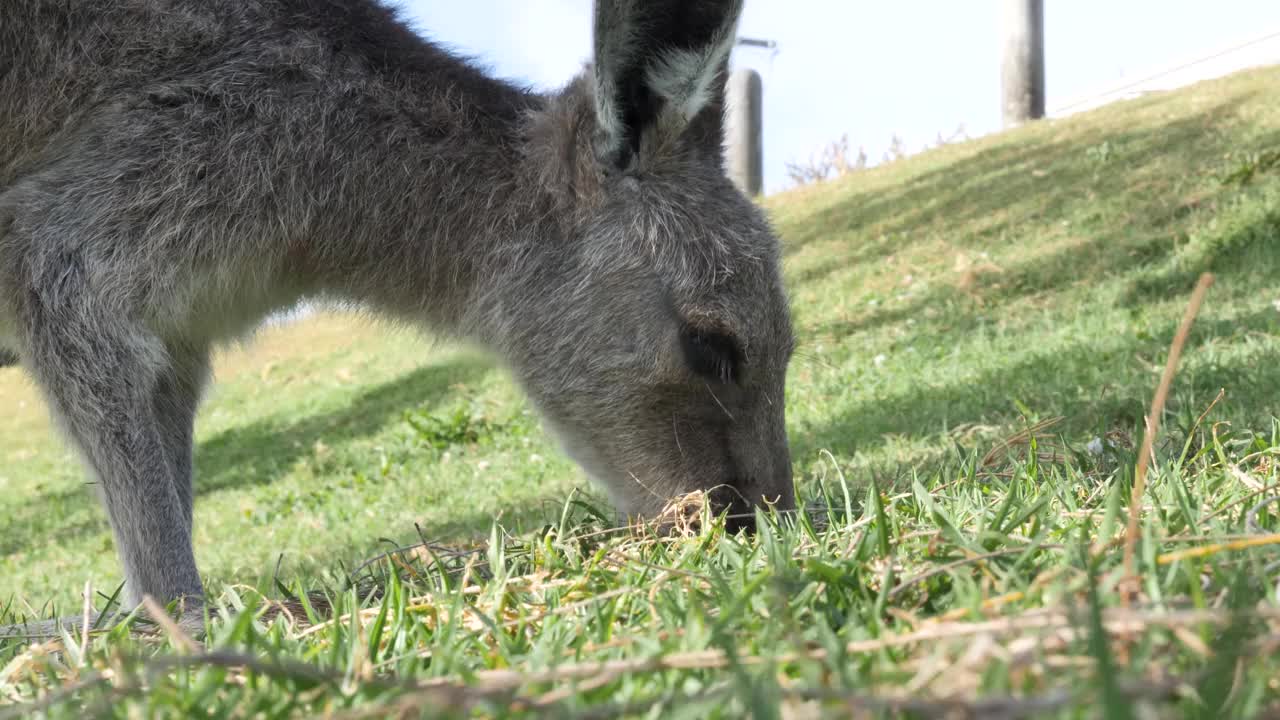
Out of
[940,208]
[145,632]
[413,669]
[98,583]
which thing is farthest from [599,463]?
[940,208]

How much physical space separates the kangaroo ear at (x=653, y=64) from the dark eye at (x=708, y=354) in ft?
2.17

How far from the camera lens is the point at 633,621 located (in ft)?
6.25

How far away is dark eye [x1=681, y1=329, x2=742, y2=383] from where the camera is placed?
3498 millimetres

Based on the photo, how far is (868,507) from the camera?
8.27 ft

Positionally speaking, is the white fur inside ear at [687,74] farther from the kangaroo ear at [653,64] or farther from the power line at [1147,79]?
the power line at [1147,79]

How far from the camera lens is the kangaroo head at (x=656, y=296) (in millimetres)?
3486

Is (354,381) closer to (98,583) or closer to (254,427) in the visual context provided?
(254,427)

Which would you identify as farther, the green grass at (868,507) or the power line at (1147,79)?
the power line at (1147,79)

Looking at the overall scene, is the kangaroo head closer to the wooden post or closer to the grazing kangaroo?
the grazing kangaroo

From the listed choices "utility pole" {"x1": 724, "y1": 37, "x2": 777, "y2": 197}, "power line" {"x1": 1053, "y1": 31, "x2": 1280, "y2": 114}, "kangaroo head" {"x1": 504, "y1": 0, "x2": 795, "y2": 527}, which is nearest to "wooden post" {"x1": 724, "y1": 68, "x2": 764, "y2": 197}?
"utility pole" {"x1": 724, "y1": 37, "x2": 777, "y2": 197}

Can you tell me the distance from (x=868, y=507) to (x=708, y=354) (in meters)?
1.09

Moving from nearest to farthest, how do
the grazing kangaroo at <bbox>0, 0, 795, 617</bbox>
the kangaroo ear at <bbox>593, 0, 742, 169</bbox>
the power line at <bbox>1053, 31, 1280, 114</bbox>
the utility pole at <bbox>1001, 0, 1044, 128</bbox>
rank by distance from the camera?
the grazing kangaroo at <bbox>0, 0, 795, 617</bbox> < the kangaroo ear at <bbox>593, 0, 742, 169</bbox> < the utility pole at <bbox>1001, 0, 1044, 128</bbox> < the power line at <bbox>1053, 31, 1280, 114</bbox>

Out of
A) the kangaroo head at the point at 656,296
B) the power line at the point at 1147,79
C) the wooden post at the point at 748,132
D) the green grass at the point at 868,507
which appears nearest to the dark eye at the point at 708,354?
the kangaroo head at the point at 656,296

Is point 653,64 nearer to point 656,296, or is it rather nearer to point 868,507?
point 656,296
